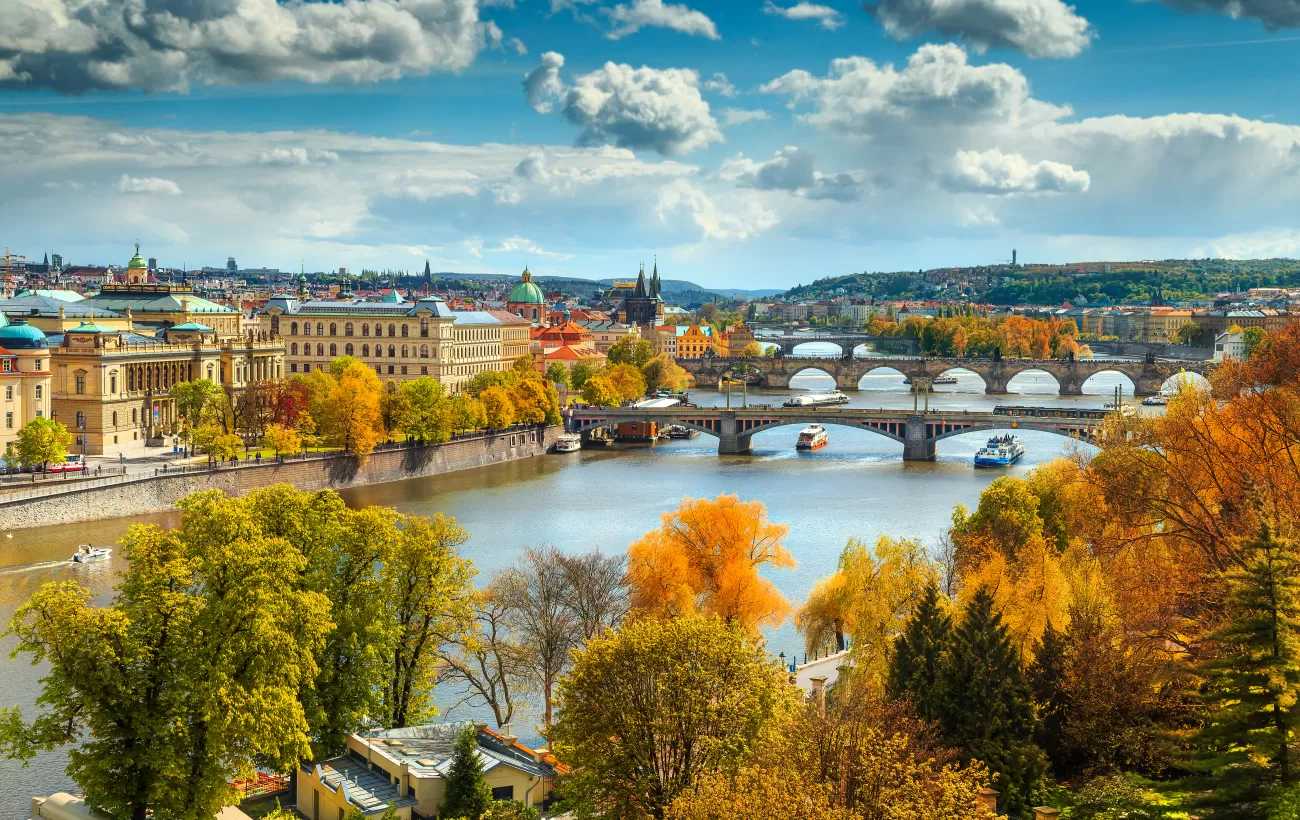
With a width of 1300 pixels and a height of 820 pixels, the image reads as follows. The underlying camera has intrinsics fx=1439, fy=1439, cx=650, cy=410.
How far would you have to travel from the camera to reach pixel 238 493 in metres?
46.9

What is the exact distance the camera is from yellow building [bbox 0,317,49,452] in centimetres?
4631

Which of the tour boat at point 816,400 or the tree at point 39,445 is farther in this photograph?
the tour boat at point 816,400

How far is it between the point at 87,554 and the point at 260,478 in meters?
12.0

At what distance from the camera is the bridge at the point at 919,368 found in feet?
327

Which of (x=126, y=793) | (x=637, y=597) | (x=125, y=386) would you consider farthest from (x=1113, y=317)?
(x=126, y=793)

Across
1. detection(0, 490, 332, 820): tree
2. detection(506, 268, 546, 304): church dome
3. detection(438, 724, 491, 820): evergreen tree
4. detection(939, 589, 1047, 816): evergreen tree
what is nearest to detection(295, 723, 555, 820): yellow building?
detection(438, 724, 491, 820): evergreen tree

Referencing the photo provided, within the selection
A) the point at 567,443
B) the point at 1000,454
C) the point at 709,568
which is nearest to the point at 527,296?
the point at 567,443

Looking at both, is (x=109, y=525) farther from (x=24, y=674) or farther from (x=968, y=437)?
(x=968, y=437)

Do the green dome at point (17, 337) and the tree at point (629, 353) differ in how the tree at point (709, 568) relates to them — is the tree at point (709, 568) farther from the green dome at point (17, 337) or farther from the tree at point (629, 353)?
the tree at point (629, 353)

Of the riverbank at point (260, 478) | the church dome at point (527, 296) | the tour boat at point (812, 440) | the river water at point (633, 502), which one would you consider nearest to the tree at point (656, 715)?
the river water at point (633, 502)

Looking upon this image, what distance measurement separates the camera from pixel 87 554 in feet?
119

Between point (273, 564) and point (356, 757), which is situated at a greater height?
point (273, 564)

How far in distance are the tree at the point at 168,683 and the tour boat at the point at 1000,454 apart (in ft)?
144

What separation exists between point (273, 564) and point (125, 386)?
36.4 m
